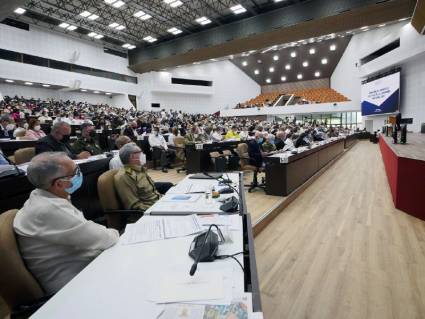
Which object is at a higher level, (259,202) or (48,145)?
(48,145)

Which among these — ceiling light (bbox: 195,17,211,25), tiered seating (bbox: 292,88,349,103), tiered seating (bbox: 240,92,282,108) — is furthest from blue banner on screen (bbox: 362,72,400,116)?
ceiling light (bbox: 195,17,211,25)

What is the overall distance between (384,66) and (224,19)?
8722mm

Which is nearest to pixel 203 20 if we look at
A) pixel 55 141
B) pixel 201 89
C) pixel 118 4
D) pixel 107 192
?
pixel 118 4

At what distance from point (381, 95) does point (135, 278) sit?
17.2 metres

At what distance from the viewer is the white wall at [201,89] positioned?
22.3 metres

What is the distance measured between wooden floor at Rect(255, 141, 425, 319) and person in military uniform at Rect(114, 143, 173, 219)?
1.26 metres

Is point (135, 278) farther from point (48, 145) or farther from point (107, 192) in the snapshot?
point (48, 145)

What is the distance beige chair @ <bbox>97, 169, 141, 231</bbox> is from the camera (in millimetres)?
2297

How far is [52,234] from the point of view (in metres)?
1.22

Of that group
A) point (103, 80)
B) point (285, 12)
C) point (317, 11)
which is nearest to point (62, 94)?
point (103, 80)

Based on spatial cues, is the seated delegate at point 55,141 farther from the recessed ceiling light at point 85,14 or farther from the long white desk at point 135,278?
the recessed ceiling light at point 85,14

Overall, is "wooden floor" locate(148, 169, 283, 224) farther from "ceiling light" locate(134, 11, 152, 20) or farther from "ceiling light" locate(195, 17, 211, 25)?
"ceiling light" locate(134, 11, 152, 20)

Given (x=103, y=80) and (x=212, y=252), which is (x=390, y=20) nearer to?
(x=212, y=252)

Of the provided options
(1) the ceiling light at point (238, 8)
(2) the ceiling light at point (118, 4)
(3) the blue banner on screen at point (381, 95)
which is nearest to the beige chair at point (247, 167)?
(1) the ceiling light at point (238, 8)
